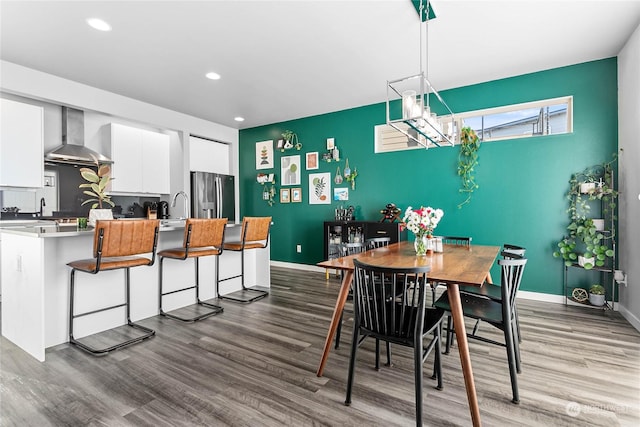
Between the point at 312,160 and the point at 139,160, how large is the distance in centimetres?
291

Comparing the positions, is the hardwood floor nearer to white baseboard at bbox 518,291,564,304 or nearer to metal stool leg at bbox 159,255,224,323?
metal stool leg at bbox 159,255,224,323

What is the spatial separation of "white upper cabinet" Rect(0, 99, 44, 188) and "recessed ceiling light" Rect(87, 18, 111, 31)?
2.04 meters

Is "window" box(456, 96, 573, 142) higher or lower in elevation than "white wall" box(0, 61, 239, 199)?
lower

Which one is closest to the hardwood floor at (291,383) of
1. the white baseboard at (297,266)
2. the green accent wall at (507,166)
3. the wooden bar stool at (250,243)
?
the wooden bar stool at (250,243)

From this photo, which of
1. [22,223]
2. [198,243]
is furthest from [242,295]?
[22,223]

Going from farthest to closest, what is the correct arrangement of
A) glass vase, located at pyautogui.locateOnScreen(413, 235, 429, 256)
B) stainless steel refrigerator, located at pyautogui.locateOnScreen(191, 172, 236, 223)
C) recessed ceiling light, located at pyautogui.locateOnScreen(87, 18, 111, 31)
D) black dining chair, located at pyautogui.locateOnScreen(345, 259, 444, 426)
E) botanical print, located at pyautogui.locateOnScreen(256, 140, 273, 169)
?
1. botanical print, located at pyautogui.locateOnScreen(256, 140, 273, 169)
2. stainless steel refrigerator, located at pyautogui.locateOnScreen(191, 172, 236, 223)
3. recessed ceiling light, located at pyautogui.locateOnScreen(87, 18, 111, 31)
4. glass vase, located at pyautogui.locateOnScreen(413, 235, 429, 256)
5. black dining chair, located at pyautogui.locateOnScreen(345, 259, 444, 426)

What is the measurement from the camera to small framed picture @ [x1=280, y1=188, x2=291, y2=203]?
5.92 meters

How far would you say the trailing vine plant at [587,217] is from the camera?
10.9ft

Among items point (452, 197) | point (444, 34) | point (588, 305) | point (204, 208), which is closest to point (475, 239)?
point (452, 197)

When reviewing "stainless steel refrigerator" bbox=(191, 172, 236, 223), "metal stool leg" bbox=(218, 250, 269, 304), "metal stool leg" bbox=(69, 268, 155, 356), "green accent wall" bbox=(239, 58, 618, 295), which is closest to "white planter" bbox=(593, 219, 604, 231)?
"green accent wall" bbox=(239, 58, 618, 295)

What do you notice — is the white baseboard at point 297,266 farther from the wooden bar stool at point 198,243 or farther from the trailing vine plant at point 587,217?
the trailing vine plant at point 587,217

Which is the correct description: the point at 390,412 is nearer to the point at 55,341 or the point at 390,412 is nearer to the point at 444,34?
the point at 55,341

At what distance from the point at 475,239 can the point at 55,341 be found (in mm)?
4489

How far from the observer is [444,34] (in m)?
2.99
